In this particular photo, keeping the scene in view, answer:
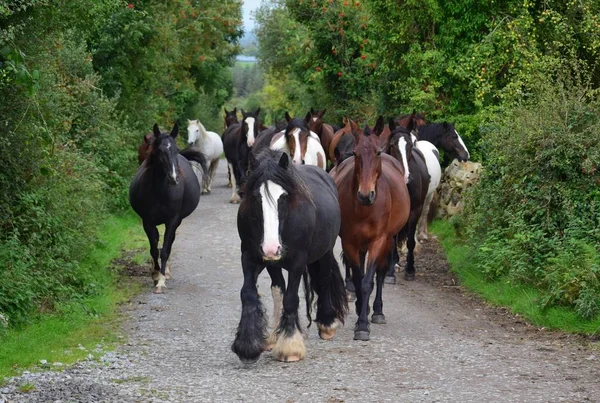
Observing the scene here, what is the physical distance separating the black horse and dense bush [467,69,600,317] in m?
4.26

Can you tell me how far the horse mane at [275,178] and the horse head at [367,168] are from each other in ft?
3.87

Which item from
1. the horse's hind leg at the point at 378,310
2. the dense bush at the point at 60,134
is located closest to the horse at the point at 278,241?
the horse's hind leg at the point at 378,310

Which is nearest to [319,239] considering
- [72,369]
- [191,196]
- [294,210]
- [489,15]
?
[294,210]

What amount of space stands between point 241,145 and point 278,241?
56.8 ft

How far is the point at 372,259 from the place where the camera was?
10.7 meters

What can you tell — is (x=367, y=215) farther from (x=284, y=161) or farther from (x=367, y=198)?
(x=284, y=161)

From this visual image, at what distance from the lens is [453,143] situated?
1881 cm

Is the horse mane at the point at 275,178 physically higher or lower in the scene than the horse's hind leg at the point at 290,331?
higher

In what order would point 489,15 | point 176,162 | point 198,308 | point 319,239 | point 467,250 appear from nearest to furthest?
point 319,239 < point 198,308 < point 176,162 < point 467,250 < point 489,15

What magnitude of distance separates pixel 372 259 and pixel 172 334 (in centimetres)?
237

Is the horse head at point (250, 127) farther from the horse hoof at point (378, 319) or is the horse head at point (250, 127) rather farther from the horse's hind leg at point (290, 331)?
the horse's hind leg at point (290, 331)

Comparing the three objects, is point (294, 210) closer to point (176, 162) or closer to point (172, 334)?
point (172, 334)

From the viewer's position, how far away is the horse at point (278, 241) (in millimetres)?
8742

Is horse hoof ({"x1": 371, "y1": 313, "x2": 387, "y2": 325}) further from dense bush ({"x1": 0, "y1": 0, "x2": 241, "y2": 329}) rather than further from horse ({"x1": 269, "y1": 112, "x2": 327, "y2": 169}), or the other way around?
horse ({"x1": 269, "y1": 112, "x2": 327, "y2": 169})
